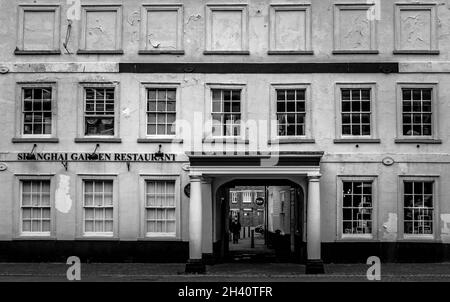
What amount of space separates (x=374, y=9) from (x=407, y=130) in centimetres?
463

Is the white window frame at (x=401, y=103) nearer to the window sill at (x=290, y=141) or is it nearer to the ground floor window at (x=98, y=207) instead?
the window sill at (x=290, y=141)

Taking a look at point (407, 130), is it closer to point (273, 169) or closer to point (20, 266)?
point (273, 169)

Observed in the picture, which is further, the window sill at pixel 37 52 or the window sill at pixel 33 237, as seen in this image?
the window sill at pixel 37 52

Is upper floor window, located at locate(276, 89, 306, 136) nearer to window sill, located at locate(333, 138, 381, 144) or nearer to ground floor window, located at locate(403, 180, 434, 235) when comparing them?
window sill, located at locate(333, 138, 381, 144)

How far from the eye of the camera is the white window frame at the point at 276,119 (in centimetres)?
2914

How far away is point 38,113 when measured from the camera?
2959cm

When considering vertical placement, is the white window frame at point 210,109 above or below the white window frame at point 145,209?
above

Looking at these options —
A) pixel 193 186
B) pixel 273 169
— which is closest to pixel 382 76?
pixel 273 169

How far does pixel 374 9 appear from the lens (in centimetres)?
2931

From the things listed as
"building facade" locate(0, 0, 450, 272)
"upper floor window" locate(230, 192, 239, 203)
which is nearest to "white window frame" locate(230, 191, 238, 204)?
"upper floor window" locate(230, 192, 239, 203)

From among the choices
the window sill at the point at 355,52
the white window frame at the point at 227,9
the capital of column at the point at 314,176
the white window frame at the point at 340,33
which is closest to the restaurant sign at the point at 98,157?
the white window frame at the point at 227,9

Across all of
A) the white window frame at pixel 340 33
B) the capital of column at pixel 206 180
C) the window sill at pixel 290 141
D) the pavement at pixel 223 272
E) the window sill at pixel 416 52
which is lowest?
the pavement at pixel 223 272

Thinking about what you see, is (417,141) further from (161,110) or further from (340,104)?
(161,110)

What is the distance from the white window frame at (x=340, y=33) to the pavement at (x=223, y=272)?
779 centimetres
